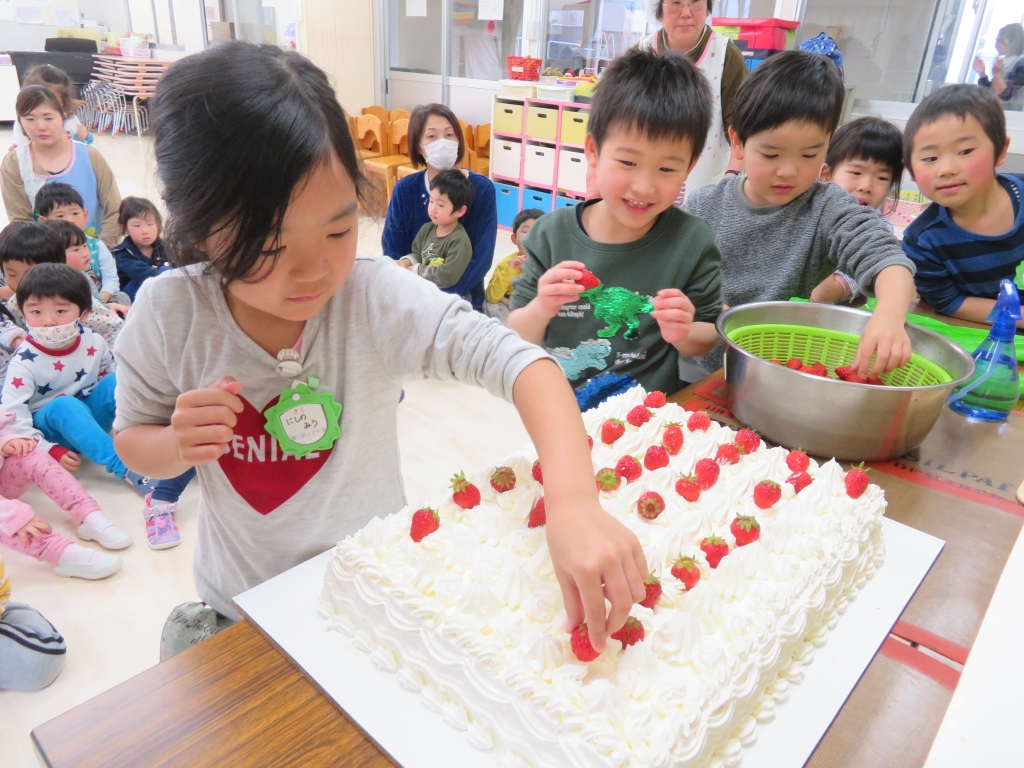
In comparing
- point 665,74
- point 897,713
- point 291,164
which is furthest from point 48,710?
point 665,74

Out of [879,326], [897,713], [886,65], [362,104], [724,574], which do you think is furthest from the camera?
[362,104]

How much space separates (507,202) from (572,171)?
0.87 meters

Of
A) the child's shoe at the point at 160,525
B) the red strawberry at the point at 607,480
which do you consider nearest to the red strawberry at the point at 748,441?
the red strawberry at the point at 607,480

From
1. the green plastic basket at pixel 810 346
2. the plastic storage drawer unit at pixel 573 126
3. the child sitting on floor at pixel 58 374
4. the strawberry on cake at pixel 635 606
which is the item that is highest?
the plastic storage drawer unit at pixel 573 126

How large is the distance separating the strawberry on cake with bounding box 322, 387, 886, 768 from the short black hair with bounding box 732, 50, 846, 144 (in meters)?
0.76

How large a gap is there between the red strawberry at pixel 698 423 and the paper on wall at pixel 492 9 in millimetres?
5885

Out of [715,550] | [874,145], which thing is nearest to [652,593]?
[715,550]

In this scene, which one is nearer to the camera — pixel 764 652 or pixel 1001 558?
pixel 764 652

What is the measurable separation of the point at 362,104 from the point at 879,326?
692 cm

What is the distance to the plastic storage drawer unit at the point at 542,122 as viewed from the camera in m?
5.28

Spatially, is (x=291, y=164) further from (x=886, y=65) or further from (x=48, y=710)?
(x=886, y=65)

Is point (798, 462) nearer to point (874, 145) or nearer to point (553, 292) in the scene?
point (553, 292)

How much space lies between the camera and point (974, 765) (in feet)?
1.69

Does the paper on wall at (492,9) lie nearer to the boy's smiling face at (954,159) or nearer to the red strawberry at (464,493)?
the boy's smiling face at (954,159)
